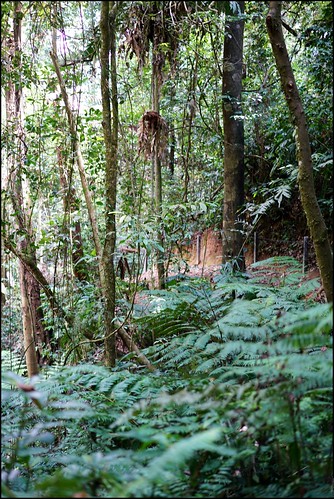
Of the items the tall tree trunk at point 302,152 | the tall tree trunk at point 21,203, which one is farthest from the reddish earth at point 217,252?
the tall tree trunk at point 302,152

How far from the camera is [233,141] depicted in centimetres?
692

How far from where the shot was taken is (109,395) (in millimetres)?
2850

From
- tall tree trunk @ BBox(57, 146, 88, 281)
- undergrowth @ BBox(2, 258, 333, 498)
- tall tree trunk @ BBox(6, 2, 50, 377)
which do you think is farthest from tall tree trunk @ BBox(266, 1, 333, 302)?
tall tree trunk @ BBox(57, 146, 88, 281)

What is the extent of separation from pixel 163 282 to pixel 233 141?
7.60 ft

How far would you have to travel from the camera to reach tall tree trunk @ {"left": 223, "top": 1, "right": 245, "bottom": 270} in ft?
22.4

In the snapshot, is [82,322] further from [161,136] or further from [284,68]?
[284,68]

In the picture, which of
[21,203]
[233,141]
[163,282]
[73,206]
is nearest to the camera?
[21,203]

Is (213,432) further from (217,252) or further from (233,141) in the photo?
(217,252)

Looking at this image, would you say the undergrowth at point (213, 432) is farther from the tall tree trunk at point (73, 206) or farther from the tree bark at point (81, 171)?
the tall tree trunk at point (73, 206)

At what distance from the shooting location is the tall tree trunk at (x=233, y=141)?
22.4ft

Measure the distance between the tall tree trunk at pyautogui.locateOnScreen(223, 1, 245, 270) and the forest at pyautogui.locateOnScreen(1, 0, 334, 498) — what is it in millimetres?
24

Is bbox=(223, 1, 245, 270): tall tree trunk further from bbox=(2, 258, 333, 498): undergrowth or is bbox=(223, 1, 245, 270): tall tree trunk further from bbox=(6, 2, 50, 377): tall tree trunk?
bbox=(2, 258, 333, 498): undergrowth

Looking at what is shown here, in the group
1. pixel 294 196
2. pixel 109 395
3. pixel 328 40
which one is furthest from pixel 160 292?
pixel 294 196

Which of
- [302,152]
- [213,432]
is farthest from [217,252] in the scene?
[213,432]
